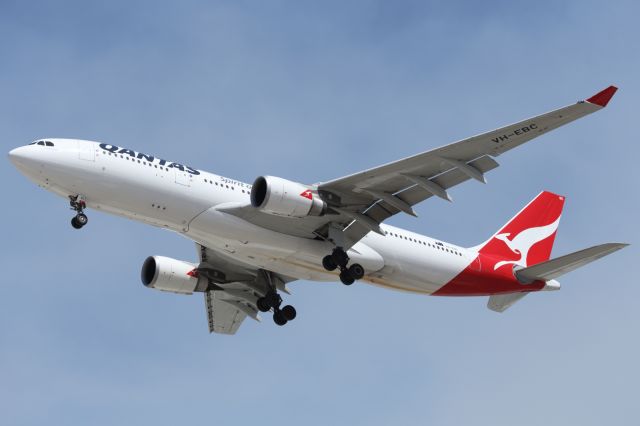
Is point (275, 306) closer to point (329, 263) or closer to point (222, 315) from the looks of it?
point (222, 315)

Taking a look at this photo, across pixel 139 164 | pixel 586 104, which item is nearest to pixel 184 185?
pixel 139 164

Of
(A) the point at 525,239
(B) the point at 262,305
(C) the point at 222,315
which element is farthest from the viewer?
(C) the point at 222,315

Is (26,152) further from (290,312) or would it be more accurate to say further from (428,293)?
(428,293)

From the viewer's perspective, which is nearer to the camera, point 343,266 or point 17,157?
point 17,157

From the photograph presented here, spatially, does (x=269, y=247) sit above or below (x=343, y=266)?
above

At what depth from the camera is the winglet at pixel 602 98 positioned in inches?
1155

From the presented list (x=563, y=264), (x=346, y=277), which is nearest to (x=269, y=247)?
(x=346, y=277)

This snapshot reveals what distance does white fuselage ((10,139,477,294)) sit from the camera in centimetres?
3344

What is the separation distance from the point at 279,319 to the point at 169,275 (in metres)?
4.64

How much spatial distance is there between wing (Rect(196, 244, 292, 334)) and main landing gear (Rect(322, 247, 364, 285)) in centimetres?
529

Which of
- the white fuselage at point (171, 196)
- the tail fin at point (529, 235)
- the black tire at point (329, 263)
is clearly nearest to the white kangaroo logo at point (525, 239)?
the tail fin at point (529, 235)

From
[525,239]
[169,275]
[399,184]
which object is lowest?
[169,275]

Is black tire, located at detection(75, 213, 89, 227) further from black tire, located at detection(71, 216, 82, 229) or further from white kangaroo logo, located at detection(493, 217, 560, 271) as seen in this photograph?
white kangaroo logo, located at detection(493, 217, 560, 271)

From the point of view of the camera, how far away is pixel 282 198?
3375 centimetres
